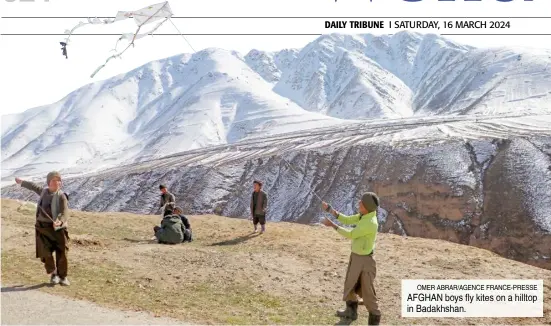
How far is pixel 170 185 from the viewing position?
52781 mm

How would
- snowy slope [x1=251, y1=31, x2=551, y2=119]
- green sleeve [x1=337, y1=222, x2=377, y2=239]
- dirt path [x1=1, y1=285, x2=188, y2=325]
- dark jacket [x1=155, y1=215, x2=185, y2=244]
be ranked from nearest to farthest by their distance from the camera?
dirt path [x1=1, y1=285, x2=188, y2=325] → green sleeve [x1=337, y1=222, x2=377, y2=239] → dark jacket [x1=155, y1=215, x2=185, y2=244] → snowy slope [x1=251, y1=31, x2=551, y2=119]

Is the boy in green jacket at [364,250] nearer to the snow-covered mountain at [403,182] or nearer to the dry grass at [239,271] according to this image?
the dry grass at [239,271]

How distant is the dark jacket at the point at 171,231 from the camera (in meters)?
14.6

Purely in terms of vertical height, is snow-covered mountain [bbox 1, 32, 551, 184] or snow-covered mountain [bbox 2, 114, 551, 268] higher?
snow-covered mountain [bbox 1, 32, 551, 184]

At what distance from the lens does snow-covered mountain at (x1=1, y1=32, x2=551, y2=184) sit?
11538cm

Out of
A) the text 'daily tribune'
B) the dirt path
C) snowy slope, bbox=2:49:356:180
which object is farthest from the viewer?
snowy slope, bbox=2:49:356:180

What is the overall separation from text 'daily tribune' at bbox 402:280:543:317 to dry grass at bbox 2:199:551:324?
0.25 metres

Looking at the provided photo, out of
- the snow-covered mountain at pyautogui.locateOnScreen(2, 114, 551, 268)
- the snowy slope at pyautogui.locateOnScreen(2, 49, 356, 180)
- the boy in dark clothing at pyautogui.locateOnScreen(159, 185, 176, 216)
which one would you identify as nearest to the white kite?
the boy in dark clothing at pyautogui.locateOnScreen(159, 185, 176, 216)

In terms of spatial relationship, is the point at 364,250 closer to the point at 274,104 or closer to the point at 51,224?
the point at 51,224

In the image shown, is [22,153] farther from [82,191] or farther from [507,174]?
[507,174]

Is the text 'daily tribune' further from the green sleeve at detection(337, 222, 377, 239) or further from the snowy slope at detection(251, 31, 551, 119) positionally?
the snowy slope at detection(251, 31, 551, 119)

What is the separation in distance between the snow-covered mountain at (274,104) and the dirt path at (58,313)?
89980 mm

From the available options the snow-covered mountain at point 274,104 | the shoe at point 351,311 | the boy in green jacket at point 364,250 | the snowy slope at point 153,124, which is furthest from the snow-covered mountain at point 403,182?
the snowy slope at point 153,124

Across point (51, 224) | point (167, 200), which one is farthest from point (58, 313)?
point (167, 200)
